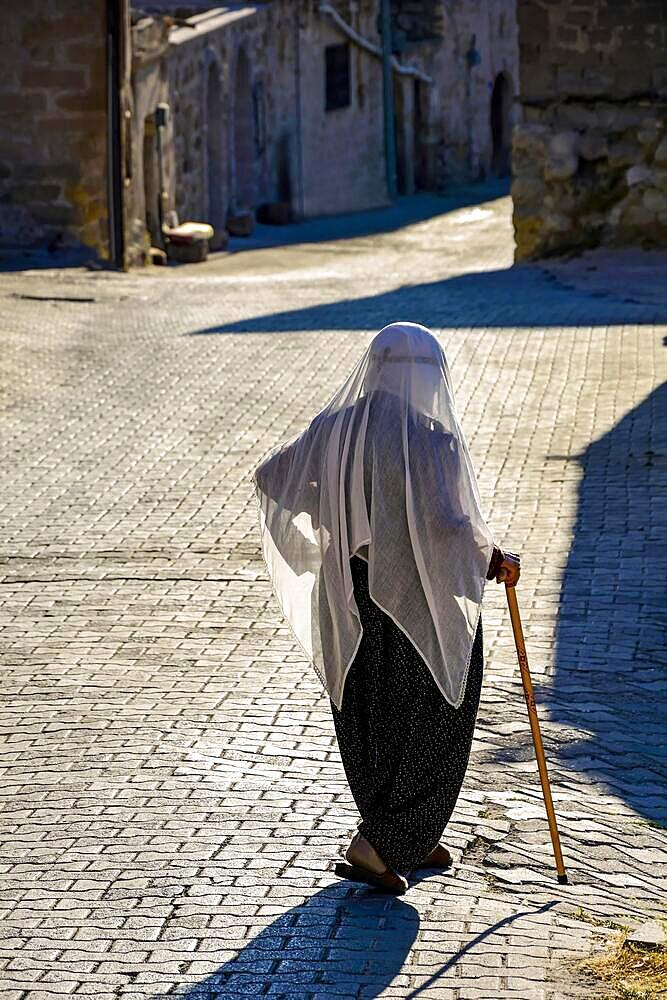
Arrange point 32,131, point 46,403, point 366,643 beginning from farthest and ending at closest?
point 32,131 → point 46,403 → point 366,643

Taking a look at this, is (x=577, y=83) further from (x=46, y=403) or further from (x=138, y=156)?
(x=46, y=403)

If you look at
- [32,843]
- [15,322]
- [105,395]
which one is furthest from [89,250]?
[32,843]

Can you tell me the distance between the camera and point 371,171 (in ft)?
120

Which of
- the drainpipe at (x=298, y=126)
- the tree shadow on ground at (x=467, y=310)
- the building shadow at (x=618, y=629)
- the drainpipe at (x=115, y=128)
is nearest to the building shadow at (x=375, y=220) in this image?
the drainpipe at (x=298, y=126)

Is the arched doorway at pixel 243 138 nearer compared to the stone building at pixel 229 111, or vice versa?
the stone building at pixel 229 111

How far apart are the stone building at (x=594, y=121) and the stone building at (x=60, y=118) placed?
4.83 meters

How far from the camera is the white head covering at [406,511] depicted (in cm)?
486

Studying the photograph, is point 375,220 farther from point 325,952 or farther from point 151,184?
point 325,952

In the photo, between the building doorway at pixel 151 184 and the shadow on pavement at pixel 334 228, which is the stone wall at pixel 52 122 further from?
the building doorway at pixel 151 184

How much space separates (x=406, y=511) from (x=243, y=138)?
27378mm

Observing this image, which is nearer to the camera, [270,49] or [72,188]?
[72,188]

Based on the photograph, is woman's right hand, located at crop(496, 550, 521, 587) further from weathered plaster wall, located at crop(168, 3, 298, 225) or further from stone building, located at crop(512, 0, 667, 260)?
weathered plaster wall, located at crop(168, 3, 298, 225)

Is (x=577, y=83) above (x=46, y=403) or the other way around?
above

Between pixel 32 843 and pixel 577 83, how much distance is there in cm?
1495
